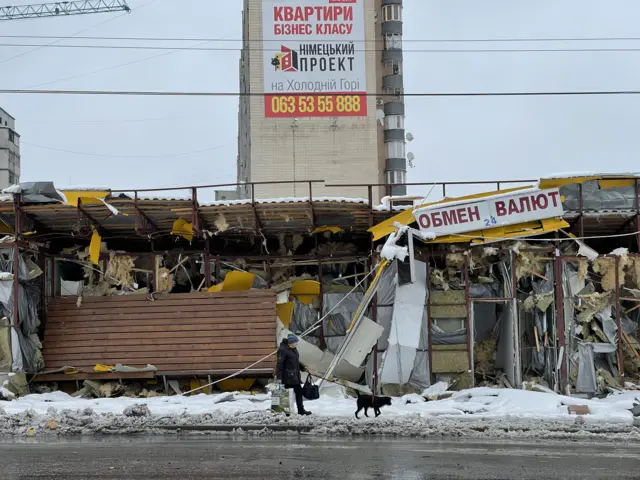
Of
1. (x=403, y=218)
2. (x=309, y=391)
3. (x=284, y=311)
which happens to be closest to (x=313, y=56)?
(x=284, y=311)

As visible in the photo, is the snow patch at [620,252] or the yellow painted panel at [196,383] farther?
the yellow painted panel at [196,383]

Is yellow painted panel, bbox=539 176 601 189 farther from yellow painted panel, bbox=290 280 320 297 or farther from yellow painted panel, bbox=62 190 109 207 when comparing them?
yellow painted panel, bbox=62 190 109 207

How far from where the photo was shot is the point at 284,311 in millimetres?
22984

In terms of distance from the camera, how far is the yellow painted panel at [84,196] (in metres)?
21.7

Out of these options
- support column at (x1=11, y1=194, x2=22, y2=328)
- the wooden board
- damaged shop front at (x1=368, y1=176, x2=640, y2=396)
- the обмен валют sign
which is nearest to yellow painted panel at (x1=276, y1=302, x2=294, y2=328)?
the wooden board

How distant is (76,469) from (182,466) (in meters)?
1.22

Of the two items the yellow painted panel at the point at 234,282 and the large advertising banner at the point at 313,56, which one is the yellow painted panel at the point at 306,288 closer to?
the yellow painted panel at the point at 234,282

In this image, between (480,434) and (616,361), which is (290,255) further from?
(480,434)

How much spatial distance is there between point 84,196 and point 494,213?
9966mm

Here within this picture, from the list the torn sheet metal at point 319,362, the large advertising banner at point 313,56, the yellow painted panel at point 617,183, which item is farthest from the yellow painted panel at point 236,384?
the large advertising banner at point 313,56

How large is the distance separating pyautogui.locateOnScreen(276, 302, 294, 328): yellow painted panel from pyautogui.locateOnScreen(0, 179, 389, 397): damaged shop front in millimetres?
36

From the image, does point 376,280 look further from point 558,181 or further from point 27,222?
point 27,222

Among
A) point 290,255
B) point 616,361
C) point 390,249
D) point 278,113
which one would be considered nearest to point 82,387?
point 290,255

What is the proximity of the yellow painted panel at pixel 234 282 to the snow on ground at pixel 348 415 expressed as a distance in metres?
3.32
